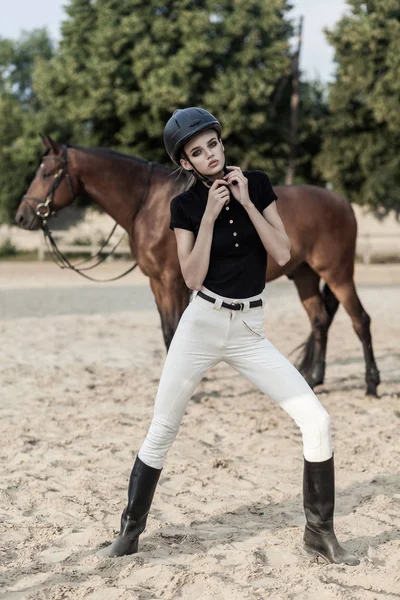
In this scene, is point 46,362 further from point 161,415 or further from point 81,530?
point 161,415

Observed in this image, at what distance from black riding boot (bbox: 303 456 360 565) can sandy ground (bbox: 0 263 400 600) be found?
2.3 inches

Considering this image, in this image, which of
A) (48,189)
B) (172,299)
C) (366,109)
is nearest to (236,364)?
(172,299)

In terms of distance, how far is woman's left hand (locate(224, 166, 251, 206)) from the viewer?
2689 millimetres

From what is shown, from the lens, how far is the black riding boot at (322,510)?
2.88 metres

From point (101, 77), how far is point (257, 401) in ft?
73.6

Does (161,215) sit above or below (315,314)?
above

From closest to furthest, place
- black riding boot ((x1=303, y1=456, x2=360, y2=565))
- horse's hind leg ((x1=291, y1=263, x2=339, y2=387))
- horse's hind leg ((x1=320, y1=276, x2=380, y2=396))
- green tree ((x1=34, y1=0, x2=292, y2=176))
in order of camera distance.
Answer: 1. black riding boot ((x1=303, y1=456, x2=360, y2=565))
2. horse's hind leg ((x1=320, y1=276, x2=380, y2=396))
3. horse's hind leg ((x1=291, y1=263, x2=339, y2=387))
4. green tree ((x1=34, y1=0, x2=292, y2=176))

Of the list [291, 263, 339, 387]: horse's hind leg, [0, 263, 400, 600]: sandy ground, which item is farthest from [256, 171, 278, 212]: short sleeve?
[291, 263, 339, 387]: horse's hind leg

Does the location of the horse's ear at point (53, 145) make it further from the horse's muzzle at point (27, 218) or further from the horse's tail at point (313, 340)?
the horse's tail at point (313, 340)

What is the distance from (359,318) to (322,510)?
11.7 ft

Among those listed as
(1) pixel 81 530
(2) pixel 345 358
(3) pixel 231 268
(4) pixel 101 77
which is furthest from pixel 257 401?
(4) pixel 101 77

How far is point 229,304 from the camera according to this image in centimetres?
280

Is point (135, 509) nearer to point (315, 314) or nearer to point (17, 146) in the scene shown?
point (315, 314)

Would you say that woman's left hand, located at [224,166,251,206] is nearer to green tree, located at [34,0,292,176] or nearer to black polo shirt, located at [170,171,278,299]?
black polo shirt, located at [170,171,278,299]
